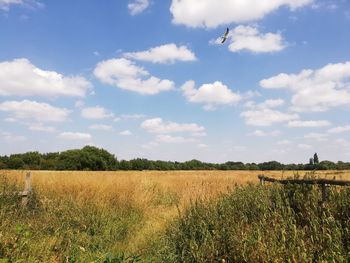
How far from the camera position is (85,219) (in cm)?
1015

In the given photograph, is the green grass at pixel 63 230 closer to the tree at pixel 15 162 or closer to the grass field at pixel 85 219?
the grass field at pixel 85 219

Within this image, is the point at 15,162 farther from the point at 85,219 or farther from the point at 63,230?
the point at 63,230

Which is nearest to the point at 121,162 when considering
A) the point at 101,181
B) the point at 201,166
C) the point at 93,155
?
the point at 93,155

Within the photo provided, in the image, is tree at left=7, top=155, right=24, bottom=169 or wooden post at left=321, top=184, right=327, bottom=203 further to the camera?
tree at left=7, top=155, right=24, bottom=169

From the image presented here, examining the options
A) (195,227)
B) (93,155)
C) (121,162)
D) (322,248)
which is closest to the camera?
(322,248)

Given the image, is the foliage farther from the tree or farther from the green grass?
the tree

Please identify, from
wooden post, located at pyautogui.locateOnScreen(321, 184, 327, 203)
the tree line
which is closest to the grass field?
wooden post, located at pyautogui.locateOnScreen(321, 184, 327, 203)

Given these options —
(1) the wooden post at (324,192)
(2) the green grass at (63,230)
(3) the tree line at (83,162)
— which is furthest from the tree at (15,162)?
(1) the wooden post at (324,192)

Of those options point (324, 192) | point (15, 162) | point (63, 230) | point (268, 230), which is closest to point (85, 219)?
point (63, 230)

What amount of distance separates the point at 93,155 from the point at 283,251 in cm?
7354

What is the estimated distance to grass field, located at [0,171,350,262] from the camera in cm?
613

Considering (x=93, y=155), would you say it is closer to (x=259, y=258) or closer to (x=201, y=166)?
(x=201, y=166)

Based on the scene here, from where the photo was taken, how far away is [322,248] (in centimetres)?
464

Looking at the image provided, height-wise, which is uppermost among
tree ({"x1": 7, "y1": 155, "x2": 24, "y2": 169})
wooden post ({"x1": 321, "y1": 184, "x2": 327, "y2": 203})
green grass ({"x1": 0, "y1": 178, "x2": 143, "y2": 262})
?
tree ({"x1": 7, "y1": 155, "x2": 24, "y2": 169})
